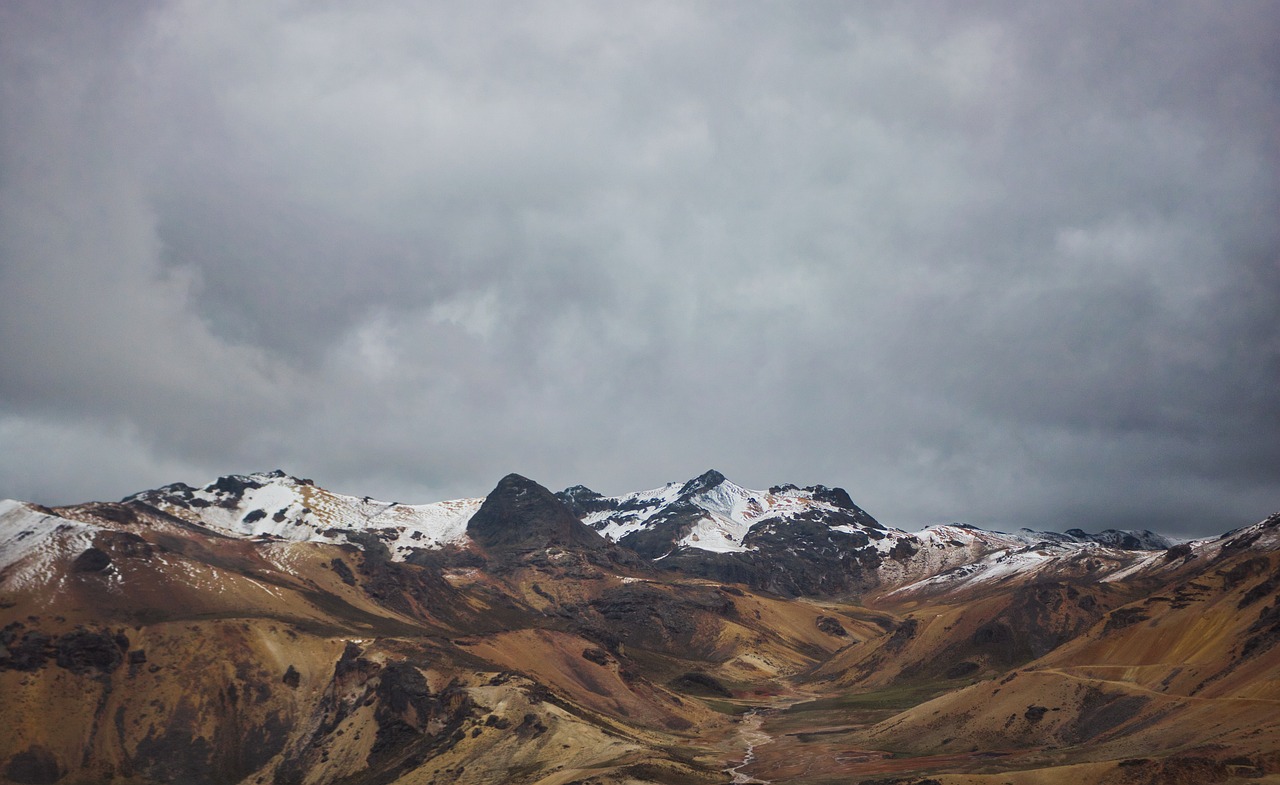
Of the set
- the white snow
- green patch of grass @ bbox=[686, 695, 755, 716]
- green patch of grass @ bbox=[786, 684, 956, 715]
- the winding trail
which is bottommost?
the winding trail

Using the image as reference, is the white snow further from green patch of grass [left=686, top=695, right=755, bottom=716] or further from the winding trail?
green patch of grass [left=686, top=695, right=755, bottom=716]

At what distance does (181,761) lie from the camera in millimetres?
126000

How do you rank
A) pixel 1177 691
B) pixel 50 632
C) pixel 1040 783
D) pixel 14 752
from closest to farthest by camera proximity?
1. pixel 1040 783
2. pixel 1177 691
3. pixel 14 752
4. pixel 50 632

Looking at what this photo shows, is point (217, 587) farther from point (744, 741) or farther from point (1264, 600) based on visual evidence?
point (1264, 600)

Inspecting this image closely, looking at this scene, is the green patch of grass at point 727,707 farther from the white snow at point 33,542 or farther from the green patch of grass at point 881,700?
the white snow at point 33,542

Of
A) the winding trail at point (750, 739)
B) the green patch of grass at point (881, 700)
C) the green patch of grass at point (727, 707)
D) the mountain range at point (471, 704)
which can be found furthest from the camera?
the green patch of grass at point (727, 707)

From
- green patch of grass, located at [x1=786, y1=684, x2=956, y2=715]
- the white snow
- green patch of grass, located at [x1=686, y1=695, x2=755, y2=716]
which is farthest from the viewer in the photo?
green patch of grass, located at [x1=686, y1=695, x2=755, y2=716]

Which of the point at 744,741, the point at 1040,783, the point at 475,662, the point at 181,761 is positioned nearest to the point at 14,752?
the point at 181,761

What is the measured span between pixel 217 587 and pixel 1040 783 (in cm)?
15139

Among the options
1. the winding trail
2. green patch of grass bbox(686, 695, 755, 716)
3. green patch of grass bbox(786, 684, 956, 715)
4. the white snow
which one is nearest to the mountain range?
the white snow

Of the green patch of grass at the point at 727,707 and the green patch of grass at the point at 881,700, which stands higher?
the green patch of grass at the point at 881,700

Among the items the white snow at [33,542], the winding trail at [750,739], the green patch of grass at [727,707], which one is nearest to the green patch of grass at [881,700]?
the winding trail at [750,739]

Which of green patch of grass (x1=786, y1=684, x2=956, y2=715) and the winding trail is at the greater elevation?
green patch of grass (x1=786, y1=684, x2=956, y2=715)

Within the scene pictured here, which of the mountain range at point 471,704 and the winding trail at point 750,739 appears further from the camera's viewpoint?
the winding trail at point 750,739
